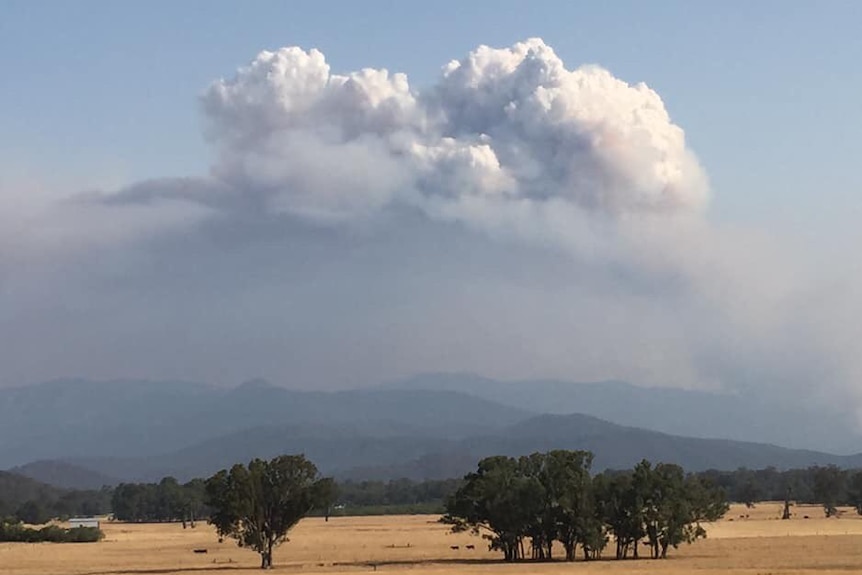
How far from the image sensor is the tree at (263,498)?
9181 centimetres

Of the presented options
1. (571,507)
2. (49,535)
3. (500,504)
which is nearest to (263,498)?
(500,504)

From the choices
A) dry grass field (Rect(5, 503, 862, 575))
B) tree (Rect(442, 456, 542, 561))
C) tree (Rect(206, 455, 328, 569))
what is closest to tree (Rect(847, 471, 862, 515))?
dry grass field (Rect(5, 503, 862, 575))

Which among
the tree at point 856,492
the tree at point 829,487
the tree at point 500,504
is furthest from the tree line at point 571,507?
the tree at point 829,487

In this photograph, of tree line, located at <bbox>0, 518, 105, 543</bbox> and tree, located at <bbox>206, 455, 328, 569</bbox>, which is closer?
tree, located at <bbox>206, 455, 328, 569</bbox>

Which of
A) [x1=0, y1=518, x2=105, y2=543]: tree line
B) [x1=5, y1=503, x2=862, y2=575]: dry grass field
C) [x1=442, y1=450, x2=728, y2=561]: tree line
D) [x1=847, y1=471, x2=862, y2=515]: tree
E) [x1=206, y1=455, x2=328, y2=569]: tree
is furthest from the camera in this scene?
[x1=847, y1=471, x2=862, y2=515]: tree

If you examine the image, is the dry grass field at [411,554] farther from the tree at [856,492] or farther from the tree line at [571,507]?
the tree at [856,492]

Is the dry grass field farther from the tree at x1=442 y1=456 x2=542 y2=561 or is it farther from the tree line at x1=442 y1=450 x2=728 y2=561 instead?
the tree line at x1=442 y1=450 x2=728 y2=561

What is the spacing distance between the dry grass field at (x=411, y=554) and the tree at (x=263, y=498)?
2.69 metres

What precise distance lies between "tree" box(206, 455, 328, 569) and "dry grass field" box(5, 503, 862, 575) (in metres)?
2.69

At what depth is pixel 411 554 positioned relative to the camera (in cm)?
10562

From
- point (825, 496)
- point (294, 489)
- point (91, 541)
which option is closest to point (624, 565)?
point (294, 489)

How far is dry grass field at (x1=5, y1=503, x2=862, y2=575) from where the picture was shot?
81.8 m

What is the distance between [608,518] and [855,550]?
729 inches

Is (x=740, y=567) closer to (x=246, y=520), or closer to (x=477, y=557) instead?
(x=477, y=557)
